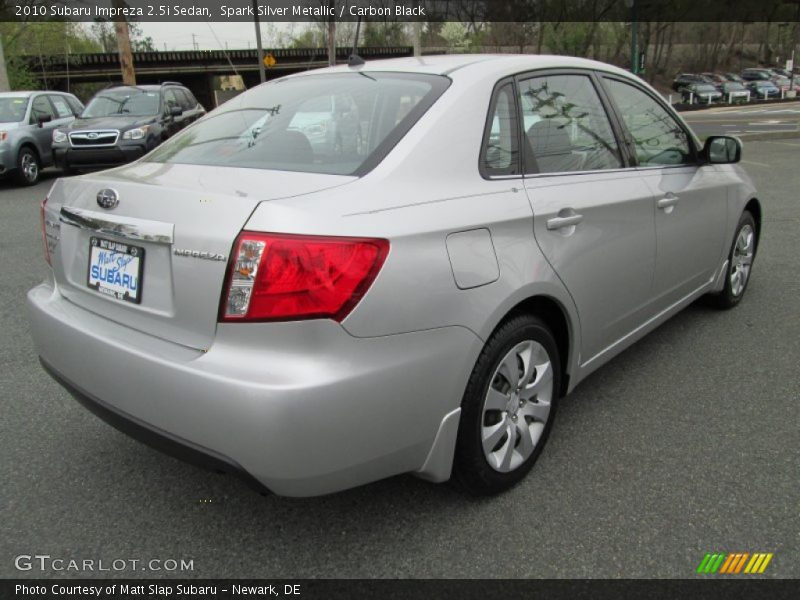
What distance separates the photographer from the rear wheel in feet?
37.7

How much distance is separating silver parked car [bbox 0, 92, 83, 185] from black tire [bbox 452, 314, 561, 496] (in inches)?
452

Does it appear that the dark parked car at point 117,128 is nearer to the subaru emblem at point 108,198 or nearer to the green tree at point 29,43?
the subaru emblem at point 108,198

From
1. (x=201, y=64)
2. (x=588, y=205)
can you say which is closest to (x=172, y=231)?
(x=588, y=205)

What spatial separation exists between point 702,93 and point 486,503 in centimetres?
5008

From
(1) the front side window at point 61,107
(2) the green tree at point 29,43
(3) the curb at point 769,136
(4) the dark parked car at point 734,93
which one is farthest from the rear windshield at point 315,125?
(4) the dark parked car at point 734,93

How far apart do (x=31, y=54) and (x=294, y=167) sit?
41123 millimetres

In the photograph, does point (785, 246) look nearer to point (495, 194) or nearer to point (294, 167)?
point (495, 194)

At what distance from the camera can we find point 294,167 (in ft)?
7.45

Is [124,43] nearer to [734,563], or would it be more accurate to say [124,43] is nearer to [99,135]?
[99,135]

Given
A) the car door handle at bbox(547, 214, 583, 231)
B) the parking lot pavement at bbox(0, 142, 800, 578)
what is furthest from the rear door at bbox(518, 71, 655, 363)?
the parking lot pavement at bbox(0, 142, 800, 578)

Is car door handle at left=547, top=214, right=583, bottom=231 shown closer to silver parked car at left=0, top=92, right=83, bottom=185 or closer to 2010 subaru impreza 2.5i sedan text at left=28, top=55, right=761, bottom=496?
2010 subaru impreza 2.5i sedan text at left=28, top=55, right=761, bottom=496

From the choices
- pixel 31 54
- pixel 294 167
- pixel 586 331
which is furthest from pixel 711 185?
pixel 31 54

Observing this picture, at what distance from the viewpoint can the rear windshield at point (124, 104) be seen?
12.4m

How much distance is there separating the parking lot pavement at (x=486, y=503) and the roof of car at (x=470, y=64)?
1.63 meters
